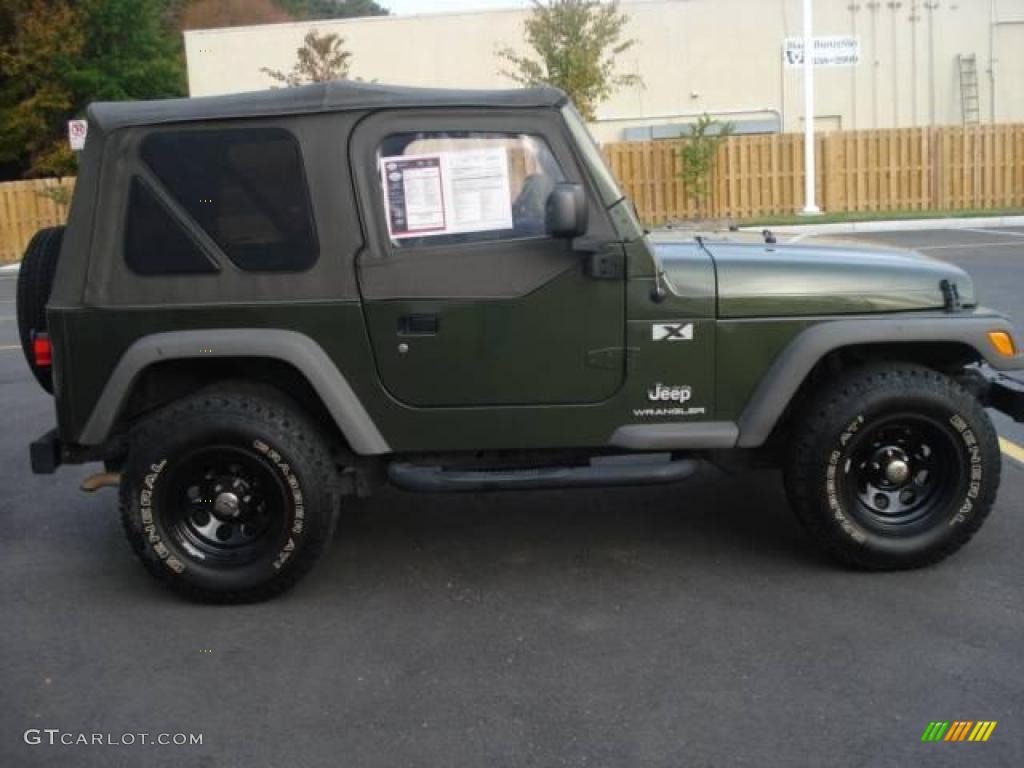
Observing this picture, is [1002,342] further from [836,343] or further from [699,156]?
[699,156]

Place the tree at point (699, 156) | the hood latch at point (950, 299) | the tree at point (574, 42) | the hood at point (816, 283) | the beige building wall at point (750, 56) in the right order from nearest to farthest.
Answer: the hood at point (816, 283)
the hood latch at point (950, 299)
the tree at point (699, 156)
the tree at point (574, 42)
the beige building wall at point (750, 56)

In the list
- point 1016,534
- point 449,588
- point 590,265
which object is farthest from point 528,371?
point 1016,534

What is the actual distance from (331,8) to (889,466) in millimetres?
83121

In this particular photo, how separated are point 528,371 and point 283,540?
1.17 meters

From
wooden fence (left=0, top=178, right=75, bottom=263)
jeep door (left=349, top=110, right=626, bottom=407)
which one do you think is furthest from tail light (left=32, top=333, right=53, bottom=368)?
wooden fence (left=0, top=178, right=75, bottom=263)

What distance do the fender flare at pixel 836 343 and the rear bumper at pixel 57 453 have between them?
2.59 m

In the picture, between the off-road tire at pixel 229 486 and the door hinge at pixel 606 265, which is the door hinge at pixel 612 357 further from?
the off-road tire at pixel 229 486

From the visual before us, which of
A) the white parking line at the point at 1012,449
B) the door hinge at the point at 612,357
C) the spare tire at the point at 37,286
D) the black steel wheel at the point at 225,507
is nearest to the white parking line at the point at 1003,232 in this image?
the white parking line at the point at 1012,449

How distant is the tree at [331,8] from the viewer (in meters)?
68.7

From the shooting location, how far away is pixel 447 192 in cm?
436

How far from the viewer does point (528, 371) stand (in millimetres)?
4395

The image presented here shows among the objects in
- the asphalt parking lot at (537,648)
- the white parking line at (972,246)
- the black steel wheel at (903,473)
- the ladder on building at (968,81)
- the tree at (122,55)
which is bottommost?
the asphalt parking lot at (537,648)

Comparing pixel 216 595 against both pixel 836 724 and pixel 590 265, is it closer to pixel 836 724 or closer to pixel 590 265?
pixel 590 265

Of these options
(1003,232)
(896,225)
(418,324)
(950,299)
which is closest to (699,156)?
(896,225)
